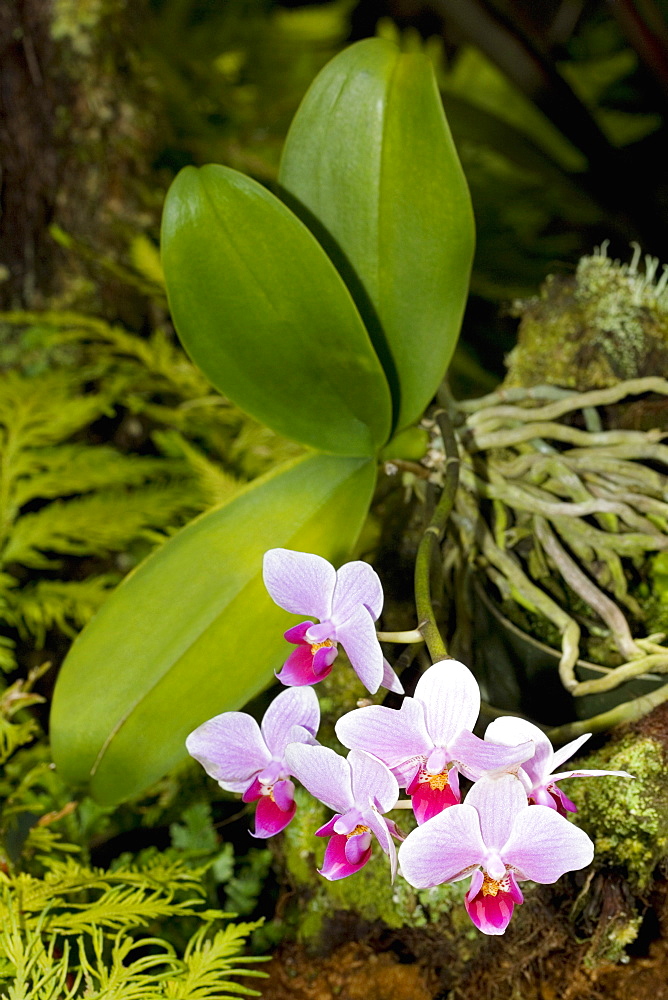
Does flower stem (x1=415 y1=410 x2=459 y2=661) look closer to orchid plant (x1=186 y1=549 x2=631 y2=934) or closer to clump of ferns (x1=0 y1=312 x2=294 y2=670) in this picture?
orchid plant (x1=186 y1=549 x2=631 y2=934)

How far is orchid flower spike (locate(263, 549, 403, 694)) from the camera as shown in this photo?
526 millimetres

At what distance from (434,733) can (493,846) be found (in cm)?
8

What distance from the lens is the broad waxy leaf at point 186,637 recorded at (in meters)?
0.66

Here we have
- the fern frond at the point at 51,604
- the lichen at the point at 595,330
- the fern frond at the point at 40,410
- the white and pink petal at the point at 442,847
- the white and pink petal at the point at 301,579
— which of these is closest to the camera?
the white and pink petal at the point at 442,847

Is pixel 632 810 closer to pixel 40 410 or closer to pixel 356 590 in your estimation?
pixel 356 590

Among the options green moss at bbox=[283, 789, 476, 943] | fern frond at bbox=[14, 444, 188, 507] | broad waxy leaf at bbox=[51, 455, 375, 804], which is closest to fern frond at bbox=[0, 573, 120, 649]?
fern frond at bbox=[14, 444, 188, 507]

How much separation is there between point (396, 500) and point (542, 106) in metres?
0.84

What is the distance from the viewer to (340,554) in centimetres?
73

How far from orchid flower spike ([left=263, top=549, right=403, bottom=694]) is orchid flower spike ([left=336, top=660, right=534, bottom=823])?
0.05m

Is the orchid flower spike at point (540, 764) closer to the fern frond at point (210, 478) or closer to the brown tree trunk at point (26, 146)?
the fern frond at point (210, 478)

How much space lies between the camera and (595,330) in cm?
90

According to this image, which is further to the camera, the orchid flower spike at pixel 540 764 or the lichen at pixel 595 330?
the lichen at pixel 595 330

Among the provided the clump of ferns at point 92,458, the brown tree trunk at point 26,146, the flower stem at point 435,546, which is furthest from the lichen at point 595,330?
the brown tree trunk at point 26,146

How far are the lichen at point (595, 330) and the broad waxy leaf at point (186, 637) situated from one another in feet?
0.99
